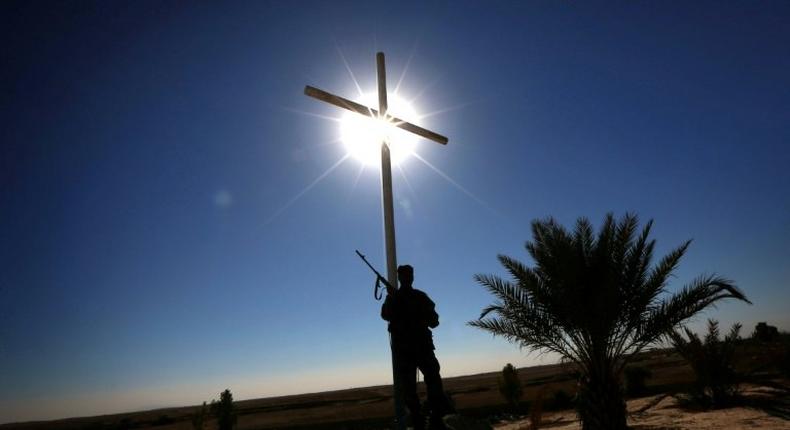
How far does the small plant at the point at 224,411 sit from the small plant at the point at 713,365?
1887 centimetres

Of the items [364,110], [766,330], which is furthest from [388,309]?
[766,330]

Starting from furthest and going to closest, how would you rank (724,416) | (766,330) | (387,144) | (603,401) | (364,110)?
(766,330) → (724,416) → (603,401) → (364,110) → (387,144)

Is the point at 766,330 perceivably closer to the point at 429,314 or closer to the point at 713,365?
the point at 713,365

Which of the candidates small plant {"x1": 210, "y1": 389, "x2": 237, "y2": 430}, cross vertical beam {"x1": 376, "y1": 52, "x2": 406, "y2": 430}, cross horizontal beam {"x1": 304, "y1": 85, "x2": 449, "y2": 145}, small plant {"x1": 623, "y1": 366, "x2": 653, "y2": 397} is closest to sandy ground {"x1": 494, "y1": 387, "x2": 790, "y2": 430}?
small plant {"x1": 623, "y1": 366, "x2": 653, "y2": 397}

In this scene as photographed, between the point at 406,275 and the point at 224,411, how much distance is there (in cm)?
1892

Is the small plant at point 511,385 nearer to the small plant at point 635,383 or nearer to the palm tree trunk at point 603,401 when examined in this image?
the small plant at point 635,383

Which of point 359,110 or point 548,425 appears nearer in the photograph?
point 359,110

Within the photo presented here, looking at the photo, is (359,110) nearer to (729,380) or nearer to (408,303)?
(408,303)

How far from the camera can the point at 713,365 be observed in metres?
10.9

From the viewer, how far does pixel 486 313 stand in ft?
28.6

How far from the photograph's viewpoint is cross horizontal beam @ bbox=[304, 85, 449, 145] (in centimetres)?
525

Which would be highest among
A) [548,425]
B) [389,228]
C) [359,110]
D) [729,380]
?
[359,110]

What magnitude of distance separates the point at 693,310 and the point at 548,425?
7186mm

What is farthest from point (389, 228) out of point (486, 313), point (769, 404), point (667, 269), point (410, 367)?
point (769, 404)
